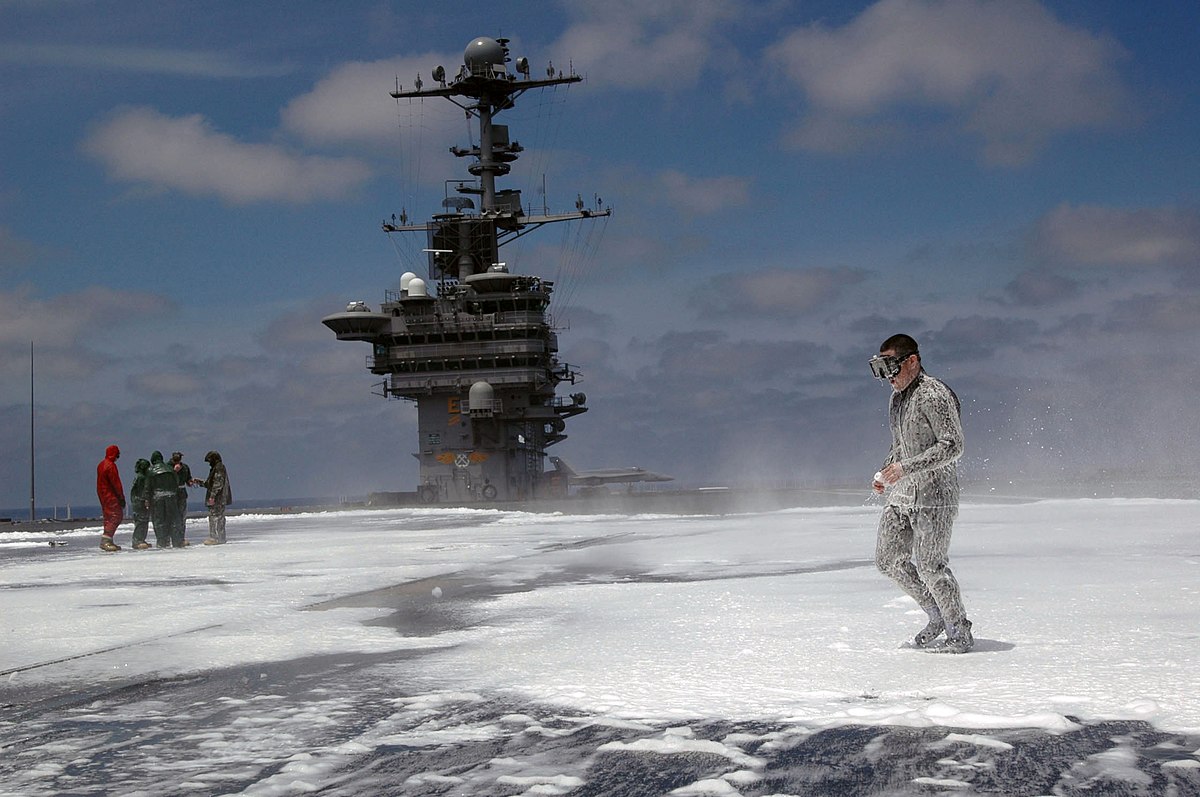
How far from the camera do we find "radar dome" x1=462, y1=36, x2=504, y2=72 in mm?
55688

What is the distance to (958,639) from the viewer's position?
21.7ft

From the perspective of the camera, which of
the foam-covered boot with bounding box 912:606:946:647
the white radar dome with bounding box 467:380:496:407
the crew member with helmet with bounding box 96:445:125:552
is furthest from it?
the white radar dome with bounding box 467:380:496:407

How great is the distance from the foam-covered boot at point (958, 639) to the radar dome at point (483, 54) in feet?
174

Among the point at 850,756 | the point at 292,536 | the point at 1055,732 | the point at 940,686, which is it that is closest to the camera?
the point at 850,756

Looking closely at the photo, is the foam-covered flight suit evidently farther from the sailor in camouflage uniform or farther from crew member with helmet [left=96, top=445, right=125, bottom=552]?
crew member with helmet [left=96, top=445, right=125, bottom=552]

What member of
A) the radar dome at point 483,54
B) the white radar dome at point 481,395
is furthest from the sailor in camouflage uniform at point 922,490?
the radar dome at point 483,54

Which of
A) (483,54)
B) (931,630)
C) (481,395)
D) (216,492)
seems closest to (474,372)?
(481,395)

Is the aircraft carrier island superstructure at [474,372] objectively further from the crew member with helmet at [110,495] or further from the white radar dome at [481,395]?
the crew member with helmet at [110,495]

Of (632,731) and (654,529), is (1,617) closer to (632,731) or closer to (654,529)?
(632,731)

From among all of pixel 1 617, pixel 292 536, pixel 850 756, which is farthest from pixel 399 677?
pixel 292 536

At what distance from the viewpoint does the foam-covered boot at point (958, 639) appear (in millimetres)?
6617

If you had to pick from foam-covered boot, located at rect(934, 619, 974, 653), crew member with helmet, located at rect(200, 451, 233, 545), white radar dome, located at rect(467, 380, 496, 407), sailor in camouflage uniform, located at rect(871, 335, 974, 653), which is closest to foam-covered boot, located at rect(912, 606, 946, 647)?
sailor in camouflage uniform, located at rect(871, 335, 974, 653)

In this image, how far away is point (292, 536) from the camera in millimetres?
25672

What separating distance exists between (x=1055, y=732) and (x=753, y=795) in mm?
1659
